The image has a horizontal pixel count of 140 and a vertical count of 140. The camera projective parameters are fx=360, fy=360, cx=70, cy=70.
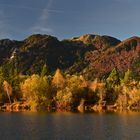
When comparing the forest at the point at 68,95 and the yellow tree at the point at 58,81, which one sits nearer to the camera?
the forest at the point at 68,95

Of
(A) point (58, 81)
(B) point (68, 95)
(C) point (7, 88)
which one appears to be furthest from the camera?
(C) point (7, 88)

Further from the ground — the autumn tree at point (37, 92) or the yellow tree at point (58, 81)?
the yellow tree at point (58, 81)

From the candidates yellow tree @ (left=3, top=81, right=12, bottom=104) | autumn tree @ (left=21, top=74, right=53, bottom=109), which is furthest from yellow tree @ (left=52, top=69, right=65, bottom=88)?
yellow tree @ (left=3, top=81, right=12, bottom=104)

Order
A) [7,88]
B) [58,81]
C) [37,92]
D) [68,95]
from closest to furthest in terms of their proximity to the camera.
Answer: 1. [68,95]
2. [37,92]
3. [58,81]
4. [7,88]

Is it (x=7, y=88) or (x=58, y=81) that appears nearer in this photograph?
(x=58, y=81)

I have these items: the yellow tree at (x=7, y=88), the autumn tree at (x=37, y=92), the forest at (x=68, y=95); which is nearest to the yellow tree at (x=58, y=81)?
the forest at (x=68, y=95)

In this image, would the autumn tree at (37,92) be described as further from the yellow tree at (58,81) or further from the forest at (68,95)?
the yellow tree at (58,81)

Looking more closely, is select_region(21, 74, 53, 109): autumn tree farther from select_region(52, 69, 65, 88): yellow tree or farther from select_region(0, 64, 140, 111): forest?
select_region(52, 69, 65, 88): yellow tree

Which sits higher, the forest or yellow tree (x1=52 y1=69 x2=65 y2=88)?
yellow tree (x1=52 y1=69 x2=65 y2=88)

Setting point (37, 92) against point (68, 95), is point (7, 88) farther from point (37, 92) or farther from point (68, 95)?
point (68, 95)

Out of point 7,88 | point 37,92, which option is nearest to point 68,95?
point 37,92

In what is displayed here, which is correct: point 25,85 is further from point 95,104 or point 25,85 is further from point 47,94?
point 95,104

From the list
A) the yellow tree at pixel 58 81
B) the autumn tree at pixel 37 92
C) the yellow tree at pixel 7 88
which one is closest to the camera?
the autumn tree at pixel 37 92

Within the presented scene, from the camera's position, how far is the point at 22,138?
205 ft
